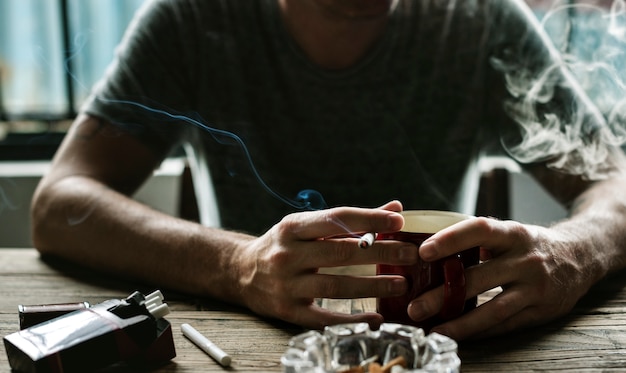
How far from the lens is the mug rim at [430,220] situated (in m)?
0.98

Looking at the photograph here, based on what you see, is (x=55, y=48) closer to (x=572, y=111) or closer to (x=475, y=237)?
(x=572, y=111)

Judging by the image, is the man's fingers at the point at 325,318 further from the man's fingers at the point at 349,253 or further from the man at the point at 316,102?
the man at the point at 316,102

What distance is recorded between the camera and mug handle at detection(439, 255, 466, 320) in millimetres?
856

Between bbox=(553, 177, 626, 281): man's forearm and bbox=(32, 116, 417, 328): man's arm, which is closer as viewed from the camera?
bbox=(32, 116, 417, 328): man's arm

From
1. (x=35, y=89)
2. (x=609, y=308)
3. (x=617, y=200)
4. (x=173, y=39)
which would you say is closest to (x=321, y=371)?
(x=609, y=308)

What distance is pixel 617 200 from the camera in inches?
54.0

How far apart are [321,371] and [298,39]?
4.07 ft

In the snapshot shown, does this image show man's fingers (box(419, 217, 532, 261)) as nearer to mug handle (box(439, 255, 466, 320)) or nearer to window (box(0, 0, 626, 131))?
mug handle (box(439, 255, 466, 320))

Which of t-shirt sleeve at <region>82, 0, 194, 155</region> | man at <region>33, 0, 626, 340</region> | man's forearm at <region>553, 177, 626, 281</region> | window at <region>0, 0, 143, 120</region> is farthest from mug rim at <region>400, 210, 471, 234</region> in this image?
window at <region>0, 0, 143, 120</region>

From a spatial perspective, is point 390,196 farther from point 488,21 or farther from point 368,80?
point 488,21

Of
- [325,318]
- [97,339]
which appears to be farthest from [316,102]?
[97,339]

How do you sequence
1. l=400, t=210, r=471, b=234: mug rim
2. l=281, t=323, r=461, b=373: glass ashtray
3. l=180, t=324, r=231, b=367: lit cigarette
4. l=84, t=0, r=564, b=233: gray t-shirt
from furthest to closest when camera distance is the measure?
l=84, t=0, r=564, b=233: gray t-shirt < l=400, t=210, r=471, b=234: mug rim < l=180, t=324, r=231, b=367: lit cigarette < l=281, t=323, r=461, b=373: glass ashtray

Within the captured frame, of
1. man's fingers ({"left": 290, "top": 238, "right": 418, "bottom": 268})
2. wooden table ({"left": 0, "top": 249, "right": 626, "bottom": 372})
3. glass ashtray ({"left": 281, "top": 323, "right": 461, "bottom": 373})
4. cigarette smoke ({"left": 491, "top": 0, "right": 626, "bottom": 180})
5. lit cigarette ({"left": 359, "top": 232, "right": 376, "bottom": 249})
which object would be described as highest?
cigarette smoke ({"left": 491, "top": 0, "right": 626, "bottom": 180})

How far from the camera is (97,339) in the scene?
2.58ft
